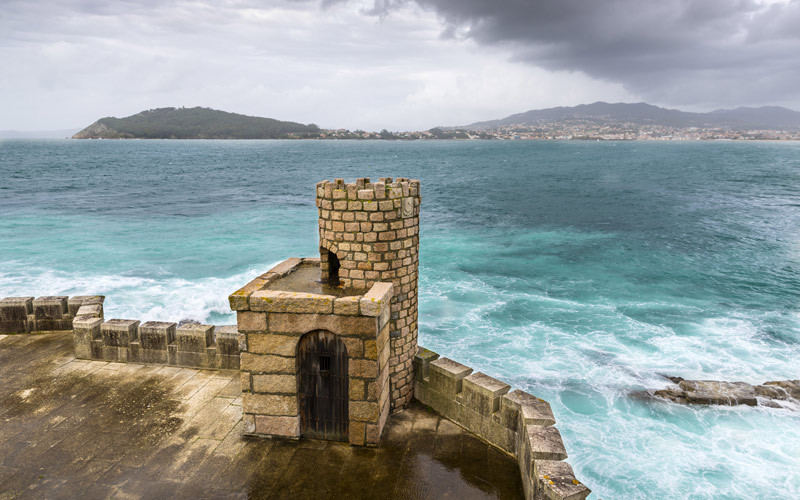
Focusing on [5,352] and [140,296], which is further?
[140,296]

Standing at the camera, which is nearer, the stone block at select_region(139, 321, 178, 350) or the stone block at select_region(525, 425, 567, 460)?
the stone block at select_region(525, 425, 567, 460)

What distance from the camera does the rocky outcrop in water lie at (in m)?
16.3

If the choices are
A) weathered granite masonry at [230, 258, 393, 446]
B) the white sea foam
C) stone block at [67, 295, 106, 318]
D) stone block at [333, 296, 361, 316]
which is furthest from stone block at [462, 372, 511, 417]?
the white sea foam

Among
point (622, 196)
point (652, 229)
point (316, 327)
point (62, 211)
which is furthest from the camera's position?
point (622, 196)

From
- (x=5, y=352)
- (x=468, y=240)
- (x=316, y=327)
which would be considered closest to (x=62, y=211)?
(x=468, y=240)

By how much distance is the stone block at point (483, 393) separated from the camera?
818cm

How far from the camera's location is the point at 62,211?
47.8 meters

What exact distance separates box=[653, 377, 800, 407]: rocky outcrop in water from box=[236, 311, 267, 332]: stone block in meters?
14.4

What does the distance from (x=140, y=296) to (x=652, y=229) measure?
129ft

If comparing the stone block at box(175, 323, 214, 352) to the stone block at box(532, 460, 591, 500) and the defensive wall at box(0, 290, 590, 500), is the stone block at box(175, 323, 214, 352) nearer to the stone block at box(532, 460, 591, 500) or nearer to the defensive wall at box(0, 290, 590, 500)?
the defensive wall at box(0, 290, 590, 500)

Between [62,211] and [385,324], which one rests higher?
[385,324]

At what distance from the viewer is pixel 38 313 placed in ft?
39.3

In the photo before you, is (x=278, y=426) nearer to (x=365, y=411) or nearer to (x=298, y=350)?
(x=298, y=350)

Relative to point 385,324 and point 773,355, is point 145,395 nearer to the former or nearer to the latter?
point 385,324
